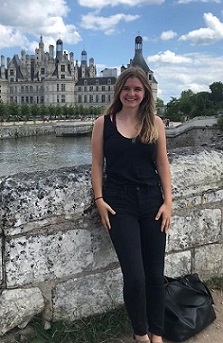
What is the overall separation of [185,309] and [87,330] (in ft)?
2.12

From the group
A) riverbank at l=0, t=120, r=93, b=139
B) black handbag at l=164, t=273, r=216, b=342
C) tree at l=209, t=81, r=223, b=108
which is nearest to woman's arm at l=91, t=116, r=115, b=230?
black handbag at l=164, t=273, r=216, b=342

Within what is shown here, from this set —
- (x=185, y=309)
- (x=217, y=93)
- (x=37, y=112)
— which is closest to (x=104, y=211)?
(x=185, y=309)

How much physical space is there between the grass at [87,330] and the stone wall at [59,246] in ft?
0.18

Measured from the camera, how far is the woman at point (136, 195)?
2.42m

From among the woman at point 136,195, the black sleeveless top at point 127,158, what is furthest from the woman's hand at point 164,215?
the black sleeveless top at point 127,158

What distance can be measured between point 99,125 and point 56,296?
1.07 metres

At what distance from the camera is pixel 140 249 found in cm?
245

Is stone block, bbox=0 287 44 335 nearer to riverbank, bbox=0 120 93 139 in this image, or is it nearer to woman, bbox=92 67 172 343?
woman, bbox=92 67 172 343

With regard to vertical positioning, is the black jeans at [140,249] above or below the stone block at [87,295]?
above

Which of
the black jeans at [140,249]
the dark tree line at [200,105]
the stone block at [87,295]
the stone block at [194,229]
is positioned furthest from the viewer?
the dark tree line at [200,105]

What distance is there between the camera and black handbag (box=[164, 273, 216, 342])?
2.65 m

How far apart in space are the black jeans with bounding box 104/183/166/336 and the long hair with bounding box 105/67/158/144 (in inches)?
12.4

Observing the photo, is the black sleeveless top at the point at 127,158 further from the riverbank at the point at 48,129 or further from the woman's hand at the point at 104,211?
the riverbank at the point at 48,129

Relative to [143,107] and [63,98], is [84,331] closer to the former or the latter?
[143,107]
